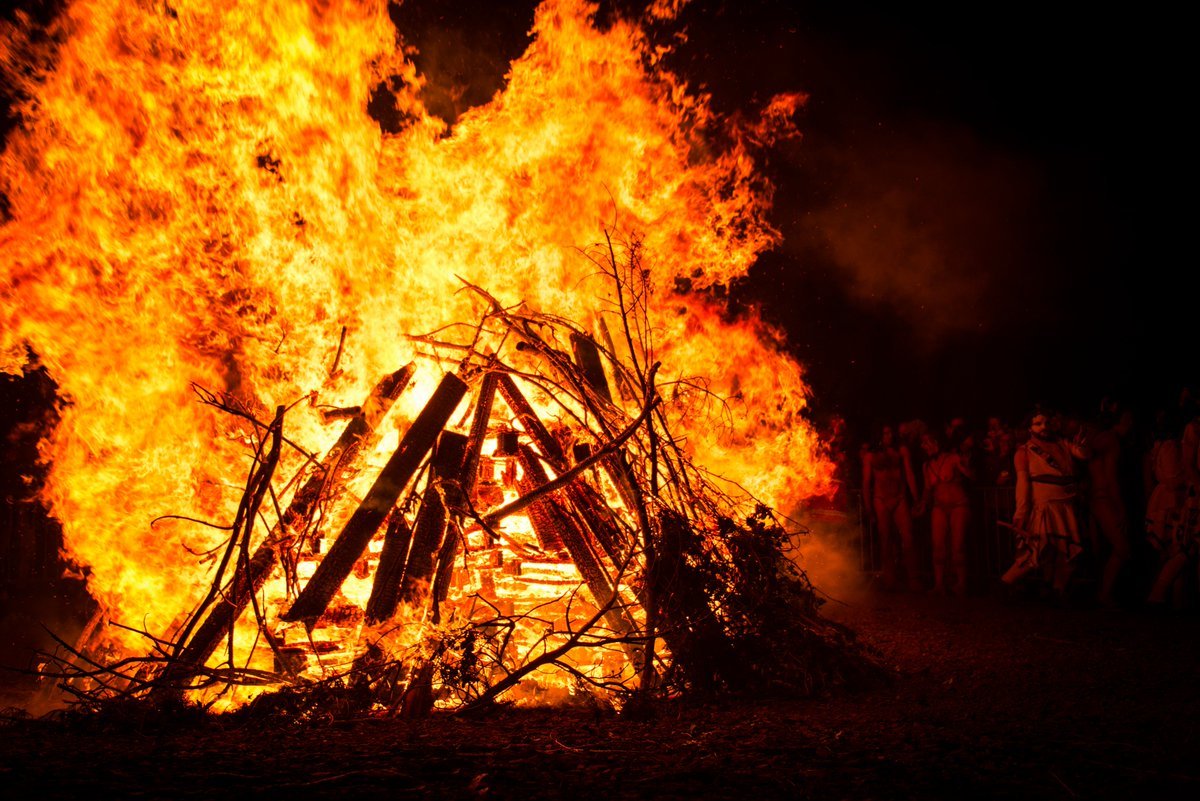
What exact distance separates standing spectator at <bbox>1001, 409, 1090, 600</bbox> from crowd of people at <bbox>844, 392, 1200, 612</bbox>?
0.01 metres

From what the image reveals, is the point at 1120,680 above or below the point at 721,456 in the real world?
below

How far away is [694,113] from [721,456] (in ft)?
10.4

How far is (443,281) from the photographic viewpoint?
5918 mm

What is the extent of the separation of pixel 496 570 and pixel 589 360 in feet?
5.58

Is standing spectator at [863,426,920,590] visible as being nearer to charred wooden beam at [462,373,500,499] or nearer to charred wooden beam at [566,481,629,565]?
charred wooden beam at [566,481,629,565]

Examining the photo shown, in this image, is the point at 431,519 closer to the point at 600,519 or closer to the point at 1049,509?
the point at 600,519

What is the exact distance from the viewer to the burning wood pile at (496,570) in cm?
412

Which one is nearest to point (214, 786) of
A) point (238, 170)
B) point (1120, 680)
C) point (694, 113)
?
point (238, 170)

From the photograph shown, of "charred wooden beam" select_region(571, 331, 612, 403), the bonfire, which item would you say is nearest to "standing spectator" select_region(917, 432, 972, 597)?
the bonfire

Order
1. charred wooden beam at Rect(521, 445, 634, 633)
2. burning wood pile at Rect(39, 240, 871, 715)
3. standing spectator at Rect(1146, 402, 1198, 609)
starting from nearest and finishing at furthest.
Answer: burning wood pile at Rect(39, 240, 871, 715) < charred wooden beam at Rect(521, 445, 634, 633) < standing spectator at Rect(1146, 402, 1198, 609)

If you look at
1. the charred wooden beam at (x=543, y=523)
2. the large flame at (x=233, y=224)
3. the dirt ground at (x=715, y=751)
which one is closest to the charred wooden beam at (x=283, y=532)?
the large flame at (x=233, y=224)

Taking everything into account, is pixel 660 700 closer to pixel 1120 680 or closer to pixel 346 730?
pixel 346 730

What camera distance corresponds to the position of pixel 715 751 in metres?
3.27

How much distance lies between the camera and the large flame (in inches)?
212
